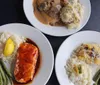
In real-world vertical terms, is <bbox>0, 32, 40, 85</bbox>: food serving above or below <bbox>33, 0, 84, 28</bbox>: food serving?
below

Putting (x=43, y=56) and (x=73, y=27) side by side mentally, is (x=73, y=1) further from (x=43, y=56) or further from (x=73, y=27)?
(x=43, y=56)

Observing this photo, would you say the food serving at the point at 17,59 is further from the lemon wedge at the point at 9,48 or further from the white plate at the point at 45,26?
the white plate at the point at 45,26

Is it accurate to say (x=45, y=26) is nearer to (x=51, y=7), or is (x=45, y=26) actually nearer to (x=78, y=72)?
(x=51, y=7)

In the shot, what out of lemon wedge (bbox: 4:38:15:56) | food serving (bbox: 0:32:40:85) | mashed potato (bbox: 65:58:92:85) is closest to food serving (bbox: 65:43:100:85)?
mashed potato (bbox: 65:58:92:85)

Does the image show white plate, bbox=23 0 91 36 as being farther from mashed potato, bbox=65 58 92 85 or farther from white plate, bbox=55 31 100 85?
mashed potato, bbox=65 58 92 85

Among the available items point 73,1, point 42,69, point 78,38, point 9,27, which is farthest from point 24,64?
point 73,1

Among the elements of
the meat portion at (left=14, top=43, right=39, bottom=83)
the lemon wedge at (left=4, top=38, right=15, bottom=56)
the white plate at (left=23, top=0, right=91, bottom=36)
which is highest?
the white plate at (left=23, top=0, right=91, bottom=36)
